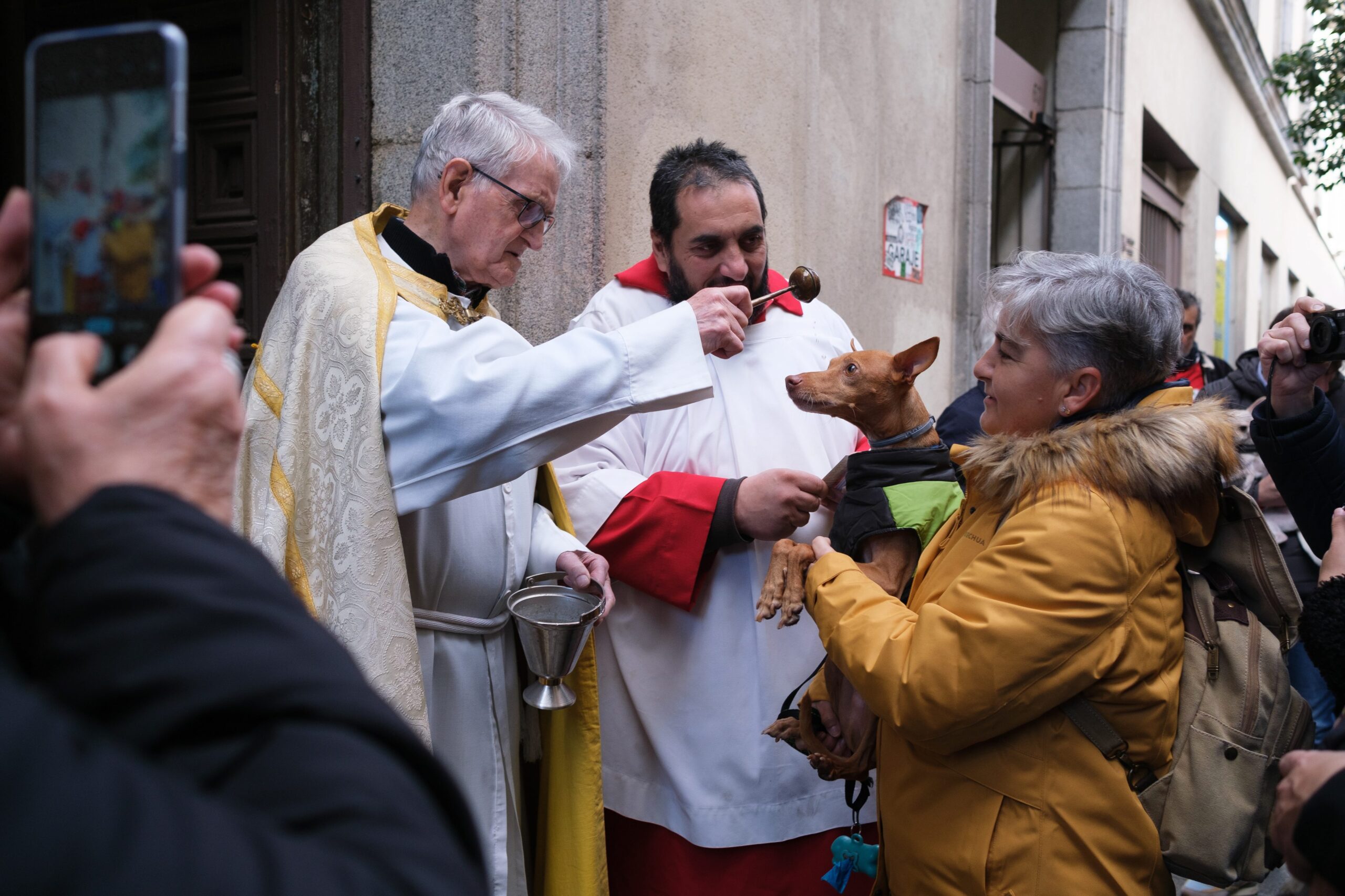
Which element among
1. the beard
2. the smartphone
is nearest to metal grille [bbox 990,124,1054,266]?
the beard

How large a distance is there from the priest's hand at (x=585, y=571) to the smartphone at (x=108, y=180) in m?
1.70

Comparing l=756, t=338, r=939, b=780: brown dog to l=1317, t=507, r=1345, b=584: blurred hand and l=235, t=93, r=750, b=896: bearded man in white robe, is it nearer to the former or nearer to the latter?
l=235, t=93, r=750, b=896: bearded man in white robe

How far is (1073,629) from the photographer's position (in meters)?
1.86

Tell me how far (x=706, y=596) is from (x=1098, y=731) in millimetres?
1100

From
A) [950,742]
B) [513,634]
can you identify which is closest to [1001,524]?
[950,742]

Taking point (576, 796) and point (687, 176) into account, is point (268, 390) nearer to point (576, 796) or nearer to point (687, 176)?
point (576, 796)

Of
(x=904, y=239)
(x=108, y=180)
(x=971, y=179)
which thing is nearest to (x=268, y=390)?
(x=108, y=180)

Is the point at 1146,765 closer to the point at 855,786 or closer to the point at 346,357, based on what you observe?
the point at 855,786

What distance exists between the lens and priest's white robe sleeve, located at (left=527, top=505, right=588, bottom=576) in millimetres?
2553

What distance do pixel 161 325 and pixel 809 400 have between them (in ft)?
6.67

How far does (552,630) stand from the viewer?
7.32 ft

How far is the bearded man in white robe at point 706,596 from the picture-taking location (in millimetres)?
2701

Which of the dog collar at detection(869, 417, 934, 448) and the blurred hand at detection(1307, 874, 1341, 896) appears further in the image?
the dog collar at detection(869, 417, 934, 448)

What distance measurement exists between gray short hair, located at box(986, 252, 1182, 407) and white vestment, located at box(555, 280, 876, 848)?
0.84 m
